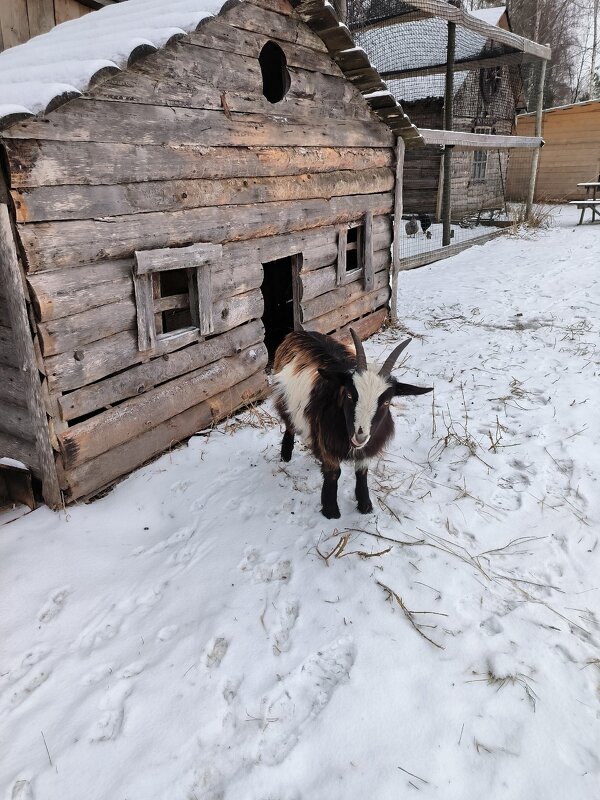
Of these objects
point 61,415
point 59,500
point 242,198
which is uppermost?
point 242,198

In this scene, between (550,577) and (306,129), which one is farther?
(306,129)

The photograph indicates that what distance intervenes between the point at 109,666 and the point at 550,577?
2608mm

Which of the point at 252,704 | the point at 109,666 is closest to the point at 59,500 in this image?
the point at 109,666

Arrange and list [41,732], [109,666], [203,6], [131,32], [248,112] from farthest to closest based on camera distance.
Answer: [248,112] → [203,6] → [131,32] → [109,666] → [41,732]

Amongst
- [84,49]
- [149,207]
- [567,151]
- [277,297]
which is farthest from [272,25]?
[567,151]

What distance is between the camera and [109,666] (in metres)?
2.74

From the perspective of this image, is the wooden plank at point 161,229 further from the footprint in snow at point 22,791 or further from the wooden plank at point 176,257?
the footprint in snow at point 22,791

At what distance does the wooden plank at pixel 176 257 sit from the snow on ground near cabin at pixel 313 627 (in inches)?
65.9

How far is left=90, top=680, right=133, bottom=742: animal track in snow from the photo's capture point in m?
2.39

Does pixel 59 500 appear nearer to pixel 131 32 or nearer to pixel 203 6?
pixel 131 32

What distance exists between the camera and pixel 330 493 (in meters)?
3.75

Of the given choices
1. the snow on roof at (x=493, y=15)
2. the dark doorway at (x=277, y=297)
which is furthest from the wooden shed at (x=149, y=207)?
the snow on roof at (x=493, y=15)

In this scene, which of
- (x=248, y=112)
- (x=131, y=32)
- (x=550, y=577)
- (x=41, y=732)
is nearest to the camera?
(x=41, y=732)

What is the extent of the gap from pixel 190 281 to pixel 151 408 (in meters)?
1.28
